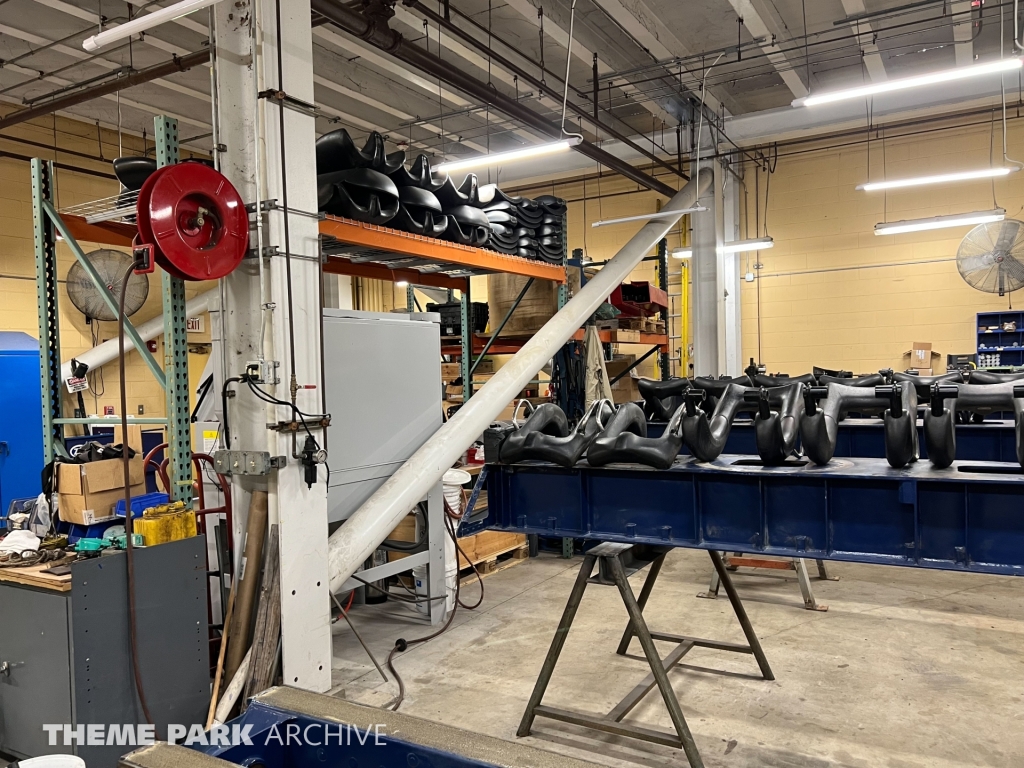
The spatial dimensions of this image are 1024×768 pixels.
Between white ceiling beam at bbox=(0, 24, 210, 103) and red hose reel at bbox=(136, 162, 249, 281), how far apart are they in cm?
564

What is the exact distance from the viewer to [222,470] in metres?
3.50

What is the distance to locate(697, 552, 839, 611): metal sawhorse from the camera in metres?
4.83

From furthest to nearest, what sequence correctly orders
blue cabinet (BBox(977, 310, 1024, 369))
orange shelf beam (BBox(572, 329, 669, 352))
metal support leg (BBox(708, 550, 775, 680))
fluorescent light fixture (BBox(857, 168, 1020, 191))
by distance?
blue cabinet (BBox(977, 310, 1024, 369))
fluorescent light fixture (BBox(857, 168, 1020, 191))
orange shelf beam (BBox(572, 329, 669, 352))
metal support leg (BBox(708, 550, 775, 680))

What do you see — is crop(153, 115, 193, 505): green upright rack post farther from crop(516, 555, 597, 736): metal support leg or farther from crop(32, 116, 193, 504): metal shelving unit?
crop(516, 555, 597, 736): metal support leg

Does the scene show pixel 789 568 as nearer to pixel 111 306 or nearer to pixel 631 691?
pixel 631 691

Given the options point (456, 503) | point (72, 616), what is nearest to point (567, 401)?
point (456, 503)

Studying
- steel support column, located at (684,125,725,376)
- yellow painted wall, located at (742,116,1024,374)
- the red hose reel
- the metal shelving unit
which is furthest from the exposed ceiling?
the red hose reel

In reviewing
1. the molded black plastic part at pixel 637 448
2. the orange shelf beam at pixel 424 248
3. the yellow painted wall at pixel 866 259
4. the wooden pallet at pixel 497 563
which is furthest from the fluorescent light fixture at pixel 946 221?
the molded black plastic part at pixel 637 448

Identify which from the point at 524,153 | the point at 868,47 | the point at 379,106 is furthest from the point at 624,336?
the point at 868,47

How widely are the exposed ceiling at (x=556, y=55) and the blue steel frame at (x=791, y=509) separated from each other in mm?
5446

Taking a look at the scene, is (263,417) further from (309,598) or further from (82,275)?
(82,275)

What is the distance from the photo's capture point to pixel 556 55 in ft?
30.0

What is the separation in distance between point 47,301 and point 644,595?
3.49m

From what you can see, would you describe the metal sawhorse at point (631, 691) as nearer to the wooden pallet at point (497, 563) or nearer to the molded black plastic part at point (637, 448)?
the molded black plastic part at point (637, 448)
